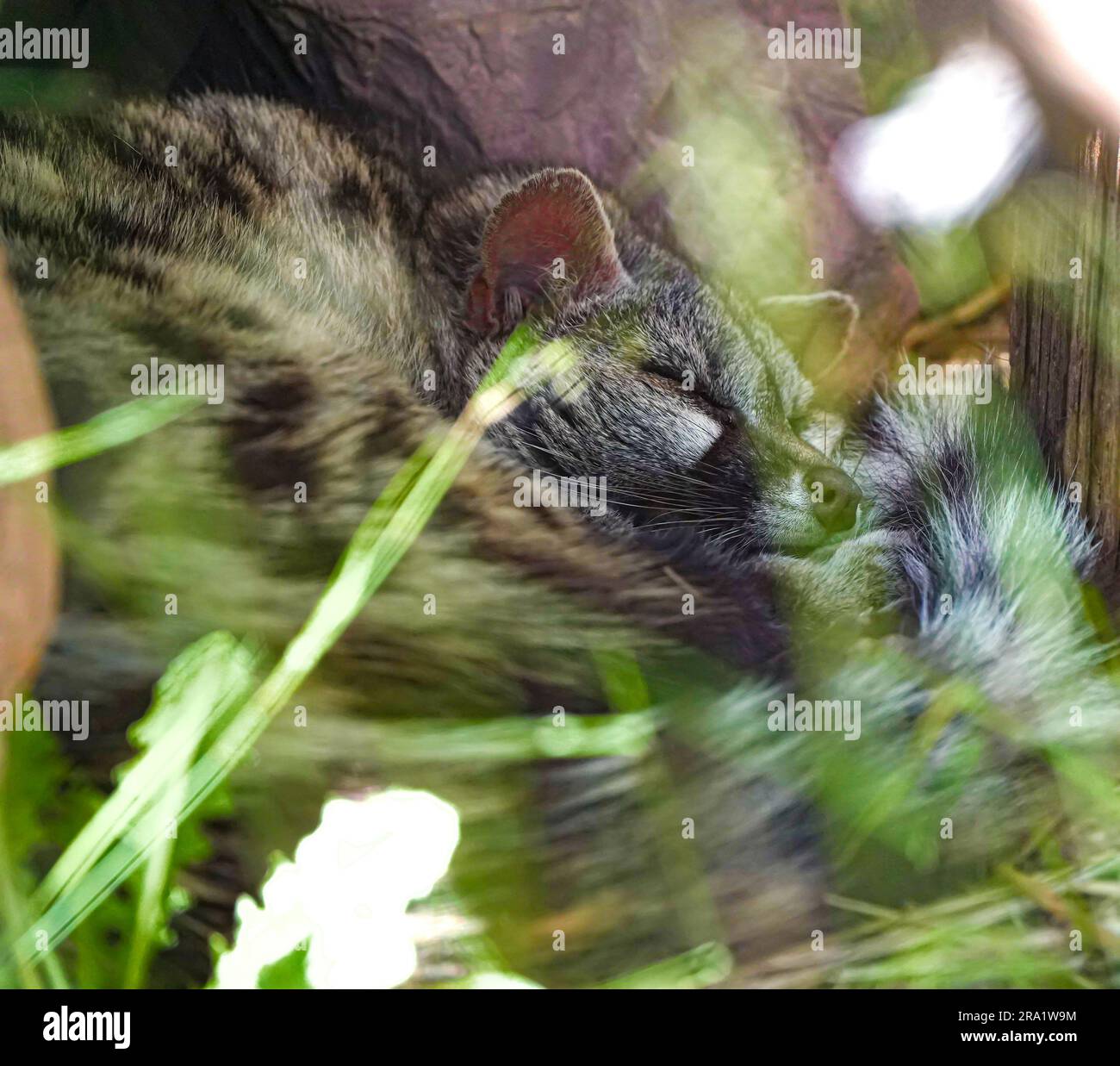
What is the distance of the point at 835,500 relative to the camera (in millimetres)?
1661

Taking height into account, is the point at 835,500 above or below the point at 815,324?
below

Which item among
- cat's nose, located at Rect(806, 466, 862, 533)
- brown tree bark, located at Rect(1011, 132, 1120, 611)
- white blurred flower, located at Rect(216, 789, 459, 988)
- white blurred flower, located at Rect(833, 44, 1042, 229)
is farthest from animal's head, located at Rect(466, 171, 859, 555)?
white blurred flower, located at Rect(216, 789, 459, 988)

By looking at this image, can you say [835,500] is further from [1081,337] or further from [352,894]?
[352,894]

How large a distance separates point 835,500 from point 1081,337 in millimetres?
508

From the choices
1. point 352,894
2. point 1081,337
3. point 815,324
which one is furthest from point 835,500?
point 352,894

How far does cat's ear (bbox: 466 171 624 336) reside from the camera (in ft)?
5.58

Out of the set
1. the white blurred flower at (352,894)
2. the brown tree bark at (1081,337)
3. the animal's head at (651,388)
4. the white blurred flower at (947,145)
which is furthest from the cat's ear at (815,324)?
the white blurred flower at (352,894)

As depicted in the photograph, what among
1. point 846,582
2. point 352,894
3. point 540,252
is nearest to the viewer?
point 352,894

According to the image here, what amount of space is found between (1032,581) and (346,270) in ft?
4.39

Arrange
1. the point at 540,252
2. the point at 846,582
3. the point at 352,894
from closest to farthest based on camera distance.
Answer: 1. the point at 352,894
2. the point at 846,582
3. the point at 540,252

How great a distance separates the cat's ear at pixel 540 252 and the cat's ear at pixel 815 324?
0.32 m

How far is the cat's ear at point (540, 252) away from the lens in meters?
1.70

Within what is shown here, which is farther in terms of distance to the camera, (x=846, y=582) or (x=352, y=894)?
(x=846, y=582)

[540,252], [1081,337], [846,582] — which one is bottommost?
[846,582]
